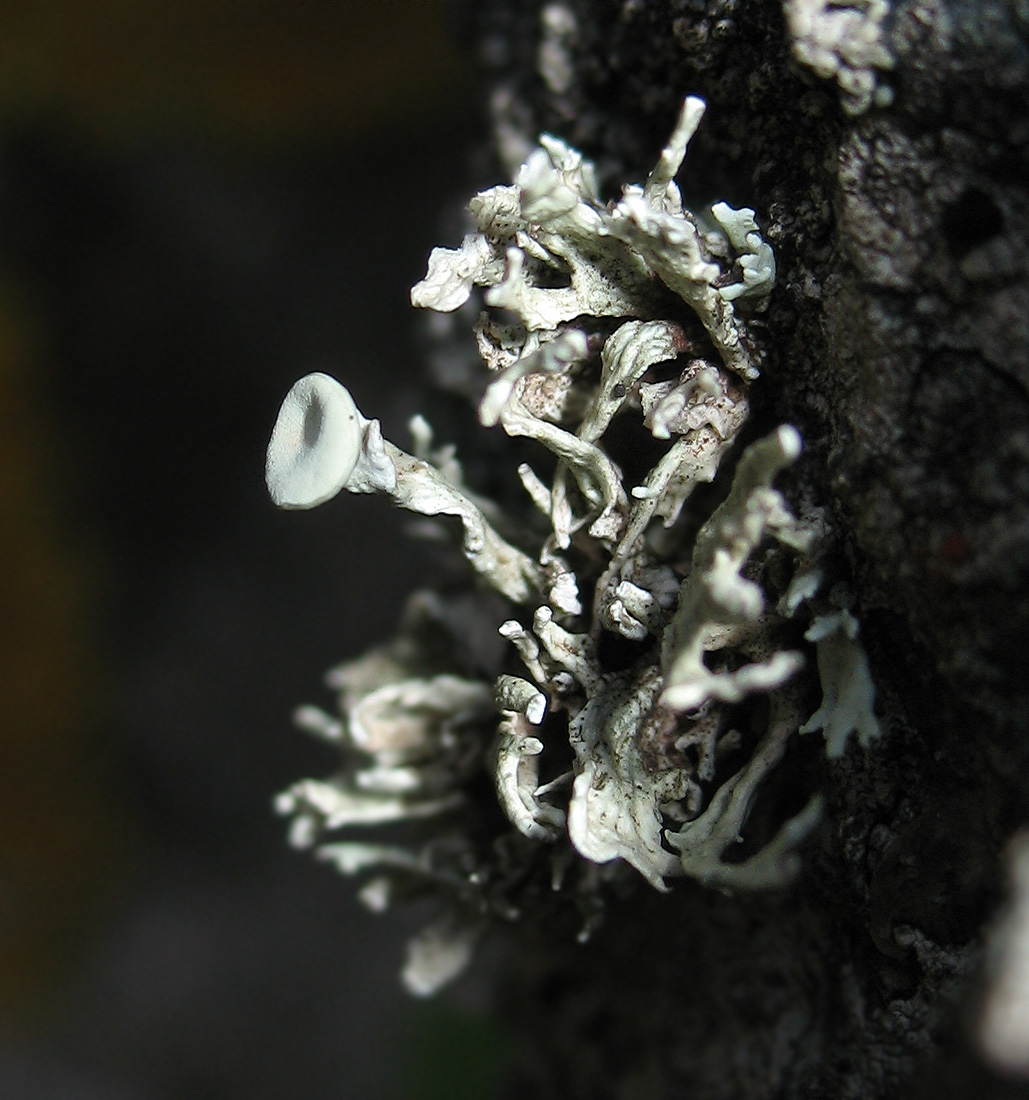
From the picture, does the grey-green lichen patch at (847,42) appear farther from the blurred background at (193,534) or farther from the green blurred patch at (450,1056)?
the green blurred patch at (450,1056)

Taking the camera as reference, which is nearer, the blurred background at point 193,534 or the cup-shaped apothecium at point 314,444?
the cup-shaped apothecium at point 314,444

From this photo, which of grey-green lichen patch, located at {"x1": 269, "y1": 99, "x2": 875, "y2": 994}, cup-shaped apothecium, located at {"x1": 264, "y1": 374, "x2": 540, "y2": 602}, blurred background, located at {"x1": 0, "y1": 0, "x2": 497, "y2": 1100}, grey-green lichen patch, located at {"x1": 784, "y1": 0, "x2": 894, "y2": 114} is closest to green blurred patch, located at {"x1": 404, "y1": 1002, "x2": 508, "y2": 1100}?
blurred background, located at {"x1": 0, "y1": 0, "x2": 497, "y2": 1100}

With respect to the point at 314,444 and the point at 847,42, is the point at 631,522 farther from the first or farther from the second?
the point at 847,42

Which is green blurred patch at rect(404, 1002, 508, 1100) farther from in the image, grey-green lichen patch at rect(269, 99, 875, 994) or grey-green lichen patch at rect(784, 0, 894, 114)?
grey-green lichen patch at rect(784, 0, 894, 114)

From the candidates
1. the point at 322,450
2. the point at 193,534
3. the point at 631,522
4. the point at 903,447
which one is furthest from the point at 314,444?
the point at 193,534

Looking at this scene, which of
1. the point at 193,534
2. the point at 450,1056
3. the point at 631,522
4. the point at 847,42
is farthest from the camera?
the point at 193,534

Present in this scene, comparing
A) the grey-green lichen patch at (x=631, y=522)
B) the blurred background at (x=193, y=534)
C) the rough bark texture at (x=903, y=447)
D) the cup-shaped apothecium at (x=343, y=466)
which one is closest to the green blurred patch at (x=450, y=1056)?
the blurred background at (x=193, y=534)
